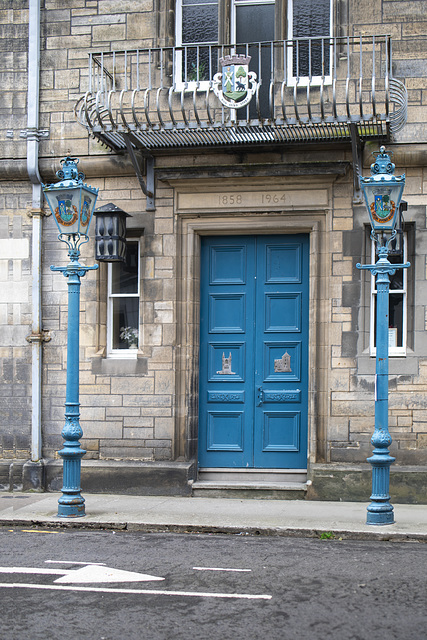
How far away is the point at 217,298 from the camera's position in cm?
1140

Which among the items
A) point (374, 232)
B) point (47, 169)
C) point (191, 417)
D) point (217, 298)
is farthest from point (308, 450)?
point (47, 169)

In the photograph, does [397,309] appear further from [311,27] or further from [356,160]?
[311,27]

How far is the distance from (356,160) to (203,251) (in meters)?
2.48

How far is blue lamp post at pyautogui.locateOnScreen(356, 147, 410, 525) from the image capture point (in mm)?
8852

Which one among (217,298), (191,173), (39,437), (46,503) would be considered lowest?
(46,503)

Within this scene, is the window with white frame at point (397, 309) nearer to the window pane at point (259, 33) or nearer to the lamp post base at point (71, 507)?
the window pane at point (259, 33)

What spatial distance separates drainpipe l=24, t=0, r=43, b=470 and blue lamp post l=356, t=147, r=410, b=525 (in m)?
4.86

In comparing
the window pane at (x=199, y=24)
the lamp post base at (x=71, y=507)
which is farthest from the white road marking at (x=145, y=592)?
the window pane at (x=199, y=24)

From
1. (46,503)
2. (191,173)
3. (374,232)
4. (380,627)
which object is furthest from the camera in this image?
(191,173)

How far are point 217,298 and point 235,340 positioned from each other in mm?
641

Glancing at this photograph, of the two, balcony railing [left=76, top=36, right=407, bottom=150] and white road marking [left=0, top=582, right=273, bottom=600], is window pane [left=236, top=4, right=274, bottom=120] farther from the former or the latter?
white road marking [left=0, top=582, right=273, bottom=600]

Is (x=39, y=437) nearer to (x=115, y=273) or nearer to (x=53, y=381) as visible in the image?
(x=53, y=381)

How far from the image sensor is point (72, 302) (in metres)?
9.73

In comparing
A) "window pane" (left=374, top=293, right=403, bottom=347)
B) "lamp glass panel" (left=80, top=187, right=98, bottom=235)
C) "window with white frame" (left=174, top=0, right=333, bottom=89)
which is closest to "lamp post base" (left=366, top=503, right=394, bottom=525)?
"window pane" (left=374, top=293, right=403, bottom=347)
